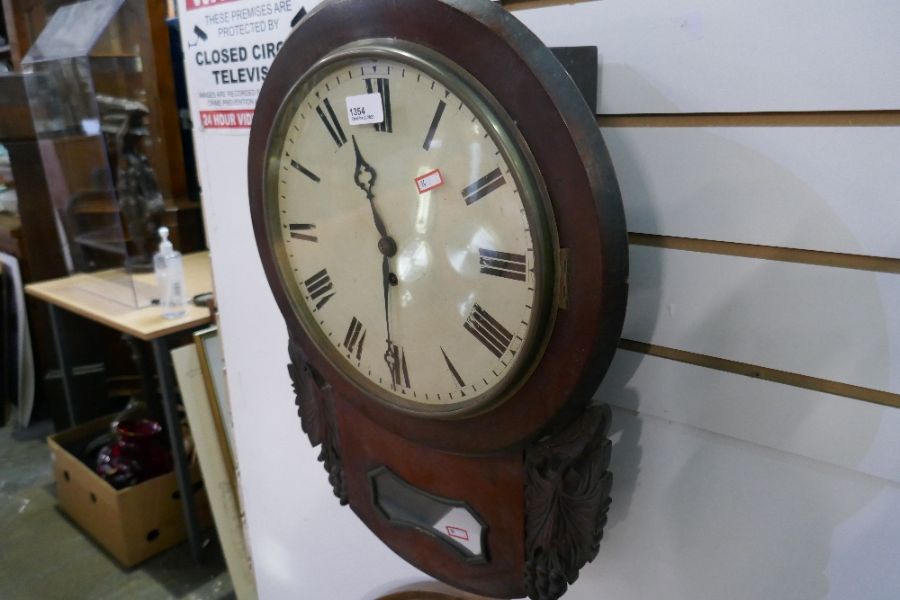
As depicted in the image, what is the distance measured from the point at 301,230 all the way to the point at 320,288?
0.07 m

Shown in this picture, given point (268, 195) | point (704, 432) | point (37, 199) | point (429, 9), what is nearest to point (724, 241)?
point (704, 432)

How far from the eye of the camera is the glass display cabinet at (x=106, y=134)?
206 cm

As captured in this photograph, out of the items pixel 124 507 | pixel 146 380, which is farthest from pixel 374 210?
pixel 146 380

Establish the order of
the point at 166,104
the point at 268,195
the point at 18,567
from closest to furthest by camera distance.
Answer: the point at 268,195, the point at 18,567, the point at 166,104

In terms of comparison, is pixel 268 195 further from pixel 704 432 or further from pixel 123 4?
pixel 123 4

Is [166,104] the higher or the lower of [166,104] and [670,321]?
the higher

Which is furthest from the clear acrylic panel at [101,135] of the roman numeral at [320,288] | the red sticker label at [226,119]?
the roman numeral at [320,288]

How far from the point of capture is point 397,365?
0.70 meters

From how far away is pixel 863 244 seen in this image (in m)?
0.58

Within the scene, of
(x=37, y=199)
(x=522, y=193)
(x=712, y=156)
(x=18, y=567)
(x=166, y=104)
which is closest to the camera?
(x=522, y=193)

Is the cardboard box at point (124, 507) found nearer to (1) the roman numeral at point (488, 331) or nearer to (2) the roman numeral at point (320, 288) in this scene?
(2) the roman numeral at point (320, 288)

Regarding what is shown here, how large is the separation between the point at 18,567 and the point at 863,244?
7.96 ft

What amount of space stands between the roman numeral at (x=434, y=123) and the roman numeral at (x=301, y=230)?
19 centimetres

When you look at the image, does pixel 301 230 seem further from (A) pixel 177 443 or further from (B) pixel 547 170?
(A) pixel 177 443
